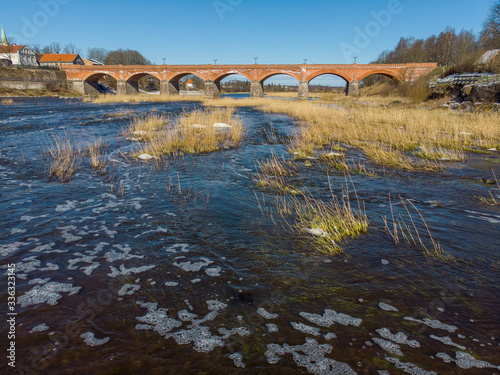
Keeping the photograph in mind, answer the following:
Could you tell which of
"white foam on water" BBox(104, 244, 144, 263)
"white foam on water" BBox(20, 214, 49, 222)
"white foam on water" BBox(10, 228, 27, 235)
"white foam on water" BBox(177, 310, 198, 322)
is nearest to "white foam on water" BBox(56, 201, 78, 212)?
"white foam on water" BBox(20, 214, 49, 222)

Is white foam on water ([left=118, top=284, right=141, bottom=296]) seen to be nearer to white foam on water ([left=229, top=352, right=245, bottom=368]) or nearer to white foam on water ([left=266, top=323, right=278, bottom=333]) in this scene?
white foam on water ([left=229, top=352, right=245, bottom=368])

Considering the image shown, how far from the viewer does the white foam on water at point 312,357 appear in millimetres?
1961

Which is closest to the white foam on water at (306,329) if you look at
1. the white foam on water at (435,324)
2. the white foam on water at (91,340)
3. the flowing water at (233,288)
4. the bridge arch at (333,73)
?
the flowing water at (233,288)

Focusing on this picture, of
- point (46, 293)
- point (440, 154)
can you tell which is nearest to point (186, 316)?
point (46, 293)

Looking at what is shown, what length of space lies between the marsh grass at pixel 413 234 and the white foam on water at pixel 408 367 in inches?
72.8

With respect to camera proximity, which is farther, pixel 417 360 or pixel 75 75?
pixel 75 75

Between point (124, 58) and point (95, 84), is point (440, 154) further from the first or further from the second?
point (124, 58)

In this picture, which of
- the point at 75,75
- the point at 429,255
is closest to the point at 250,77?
the point at 75,75

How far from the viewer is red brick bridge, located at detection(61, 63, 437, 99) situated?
49.6m

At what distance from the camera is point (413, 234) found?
3.99 metres

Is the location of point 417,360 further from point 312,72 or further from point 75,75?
point 75,75

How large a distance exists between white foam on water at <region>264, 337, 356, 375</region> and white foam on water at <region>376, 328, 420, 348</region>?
0.47 m

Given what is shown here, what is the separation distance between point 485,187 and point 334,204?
3645 millimetres

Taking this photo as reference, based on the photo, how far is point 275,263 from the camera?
10.8 feet
